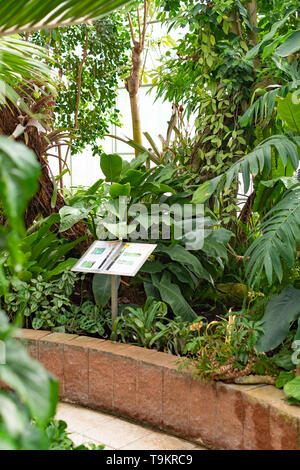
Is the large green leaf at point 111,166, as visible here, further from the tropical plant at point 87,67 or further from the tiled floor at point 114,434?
the tropical plant at point 87,67

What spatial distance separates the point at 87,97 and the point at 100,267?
4379mm

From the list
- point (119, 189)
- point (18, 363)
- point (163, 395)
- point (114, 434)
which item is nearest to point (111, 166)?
point (119, 189)

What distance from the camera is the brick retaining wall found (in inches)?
87.3

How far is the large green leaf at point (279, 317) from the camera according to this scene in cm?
244

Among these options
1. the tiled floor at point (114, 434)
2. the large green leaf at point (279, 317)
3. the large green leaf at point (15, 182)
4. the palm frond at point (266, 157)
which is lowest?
the tiled floor at point (114, 434)

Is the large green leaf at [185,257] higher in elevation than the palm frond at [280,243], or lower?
lower

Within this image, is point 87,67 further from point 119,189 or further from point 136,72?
point 119,189

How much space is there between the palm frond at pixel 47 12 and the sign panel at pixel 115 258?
5.97 ft

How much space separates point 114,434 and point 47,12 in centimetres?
203

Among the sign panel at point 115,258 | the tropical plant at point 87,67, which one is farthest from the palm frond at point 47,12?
the tropical plant at point 87,67

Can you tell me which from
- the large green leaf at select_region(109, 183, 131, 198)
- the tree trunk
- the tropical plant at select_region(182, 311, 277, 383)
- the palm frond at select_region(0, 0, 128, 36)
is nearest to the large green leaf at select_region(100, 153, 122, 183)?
the large green leaf at select_region(109, 183, 131, 198)

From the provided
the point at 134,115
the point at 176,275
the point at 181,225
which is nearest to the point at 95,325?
the point at 176,275

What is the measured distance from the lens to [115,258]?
310 cm

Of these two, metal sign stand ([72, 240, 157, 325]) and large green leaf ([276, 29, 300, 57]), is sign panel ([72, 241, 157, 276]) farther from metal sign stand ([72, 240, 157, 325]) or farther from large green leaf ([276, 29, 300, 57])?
large green leaf ([276, 29, 300, 57])
